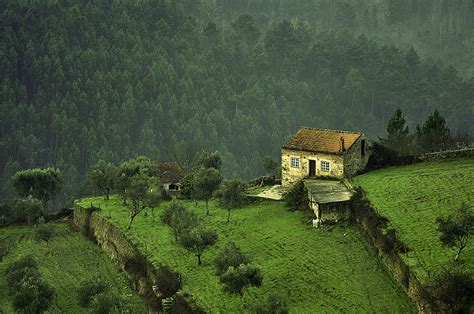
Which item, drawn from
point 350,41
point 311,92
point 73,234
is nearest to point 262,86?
point 311,92

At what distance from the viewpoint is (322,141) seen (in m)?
62.4

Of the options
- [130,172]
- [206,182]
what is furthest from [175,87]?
[206,182]

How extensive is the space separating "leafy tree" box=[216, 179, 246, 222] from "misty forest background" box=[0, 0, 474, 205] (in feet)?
258

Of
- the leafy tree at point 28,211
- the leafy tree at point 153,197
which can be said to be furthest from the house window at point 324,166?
the leafy tree at point 28,211

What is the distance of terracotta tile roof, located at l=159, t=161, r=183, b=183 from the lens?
74.9 m

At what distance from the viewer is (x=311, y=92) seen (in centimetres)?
17600

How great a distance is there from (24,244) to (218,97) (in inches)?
4203

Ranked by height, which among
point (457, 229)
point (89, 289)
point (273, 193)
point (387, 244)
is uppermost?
point (457, 229)

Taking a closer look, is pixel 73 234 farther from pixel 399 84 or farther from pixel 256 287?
pixel 399 84

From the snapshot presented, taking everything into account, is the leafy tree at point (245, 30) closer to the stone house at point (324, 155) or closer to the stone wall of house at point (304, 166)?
the stone house at point (324, 155)

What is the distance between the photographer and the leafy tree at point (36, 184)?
80.8 m

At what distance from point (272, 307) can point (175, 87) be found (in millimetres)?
134537

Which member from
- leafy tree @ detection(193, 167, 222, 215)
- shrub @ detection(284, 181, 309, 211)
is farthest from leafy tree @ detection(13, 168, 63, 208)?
shrub @ detection(284, 181, 309, 211)

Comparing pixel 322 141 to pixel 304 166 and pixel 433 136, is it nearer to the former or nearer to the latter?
pixel 304 166
